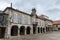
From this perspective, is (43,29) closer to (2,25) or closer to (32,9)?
(32,9)

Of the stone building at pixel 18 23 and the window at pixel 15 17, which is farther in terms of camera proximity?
the window at pixel 15 17

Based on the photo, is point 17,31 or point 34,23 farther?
point 34,23

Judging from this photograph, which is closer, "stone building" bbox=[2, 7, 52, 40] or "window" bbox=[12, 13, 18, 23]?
"stone building" bbox=[2, 7, 52, 40]

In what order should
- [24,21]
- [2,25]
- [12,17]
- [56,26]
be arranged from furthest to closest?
[56,26]
[24,21]
[12,17]
[2,25]

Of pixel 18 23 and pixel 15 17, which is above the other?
pixel 15 17

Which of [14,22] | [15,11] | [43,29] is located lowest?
[43,29]

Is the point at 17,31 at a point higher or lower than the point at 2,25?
lower

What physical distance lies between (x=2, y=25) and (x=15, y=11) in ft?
20.0

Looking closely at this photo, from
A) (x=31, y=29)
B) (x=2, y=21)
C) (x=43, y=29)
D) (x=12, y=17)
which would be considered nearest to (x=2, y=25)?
(x=2, y=21)

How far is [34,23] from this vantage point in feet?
122

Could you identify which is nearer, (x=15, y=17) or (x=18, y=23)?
(x=15, y=17)

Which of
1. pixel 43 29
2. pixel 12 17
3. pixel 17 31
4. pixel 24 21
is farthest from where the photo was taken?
pixel 43 29

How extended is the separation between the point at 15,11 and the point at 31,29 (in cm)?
1022

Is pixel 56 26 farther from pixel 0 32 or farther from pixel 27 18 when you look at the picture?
pixel 0 32
